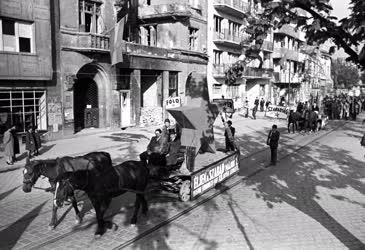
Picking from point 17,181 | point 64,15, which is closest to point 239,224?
point 17,181

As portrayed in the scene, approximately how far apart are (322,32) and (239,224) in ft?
15.6

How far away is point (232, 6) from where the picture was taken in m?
39.6

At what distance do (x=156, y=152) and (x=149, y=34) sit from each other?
22142mm

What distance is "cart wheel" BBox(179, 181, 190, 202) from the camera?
10.0 metres

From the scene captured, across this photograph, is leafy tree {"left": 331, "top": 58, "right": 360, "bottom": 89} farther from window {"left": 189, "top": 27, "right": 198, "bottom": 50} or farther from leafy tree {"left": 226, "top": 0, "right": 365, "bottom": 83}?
leafy tree {"left": 226, "top": 0, "right": 365, "bottom": 83}

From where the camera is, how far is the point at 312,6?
563 cm

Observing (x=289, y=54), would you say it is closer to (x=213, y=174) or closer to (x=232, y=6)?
(x=232, y=6)

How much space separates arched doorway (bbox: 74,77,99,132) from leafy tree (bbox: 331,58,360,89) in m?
78.8

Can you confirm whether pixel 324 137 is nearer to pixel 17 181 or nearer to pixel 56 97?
pixel 56 97

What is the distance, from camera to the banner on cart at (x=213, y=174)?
10.3 meters

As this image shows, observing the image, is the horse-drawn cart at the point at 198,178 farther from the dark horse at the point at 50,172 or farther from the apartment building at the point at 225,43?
the apartment building at the point at 225,43

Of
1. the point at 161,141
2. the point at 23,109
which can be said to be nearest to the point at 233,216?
the point at 161,141

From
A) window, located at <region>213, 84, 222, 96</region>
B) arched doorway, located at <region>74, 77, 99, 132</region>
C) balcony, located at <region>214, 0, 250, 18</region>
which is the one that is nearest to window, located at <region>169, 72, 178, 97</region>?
arched doorway, located at <region>74, 77, 99, 132</region>

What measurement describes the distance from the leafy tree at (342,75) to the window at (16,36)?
84265 mm
